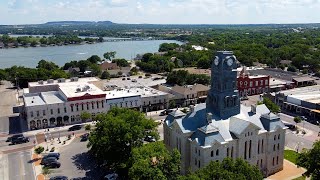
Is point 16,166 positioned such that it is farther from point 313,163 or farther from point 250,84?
point 250,84

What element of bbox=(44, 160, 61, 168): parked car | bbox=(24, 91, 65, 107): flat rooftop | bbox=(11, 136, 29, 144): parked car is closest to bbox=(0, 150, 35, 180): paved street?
bbox=(44, 160, 61, 168): parked car

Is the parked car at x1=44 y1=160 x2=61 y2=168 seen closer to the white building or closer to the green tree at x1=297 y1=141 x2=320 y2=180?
the white building

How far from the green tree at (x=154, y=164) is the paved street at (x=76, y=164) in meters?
12.7

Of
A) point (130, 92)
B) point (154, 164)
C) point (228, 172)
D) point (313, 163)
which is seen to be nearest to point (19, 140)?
point (130, 92)

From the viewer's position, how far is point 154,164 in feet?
158

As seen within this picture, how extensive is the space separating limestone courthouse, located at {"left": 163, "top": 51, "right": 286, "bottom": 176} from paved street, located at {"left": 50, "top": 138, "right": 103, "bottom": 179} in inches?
578

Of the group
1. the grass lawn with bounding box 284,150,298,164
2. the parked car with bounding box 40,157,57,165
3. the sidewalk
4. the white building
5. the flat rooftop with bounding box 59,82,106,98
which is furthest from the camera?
the flat rooftop with bounding box 59,82,106,98

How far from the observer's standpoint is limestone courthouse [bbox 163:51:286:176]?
173ft

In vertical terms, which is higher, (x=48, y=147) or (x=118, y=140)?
(x=118, y=140)

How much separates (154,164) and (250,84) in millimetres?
73608

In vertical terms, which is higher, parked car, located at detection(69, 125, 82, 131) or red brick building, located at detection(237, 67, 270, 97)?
red brick building, located at detection(237, 67, 270, 97)

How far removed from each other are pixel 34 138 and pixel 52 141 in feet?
16.4

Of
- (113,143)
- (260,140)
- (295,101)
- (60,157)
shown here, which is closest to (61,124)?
(60,157)

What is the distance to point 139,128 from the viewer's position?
5731cm
